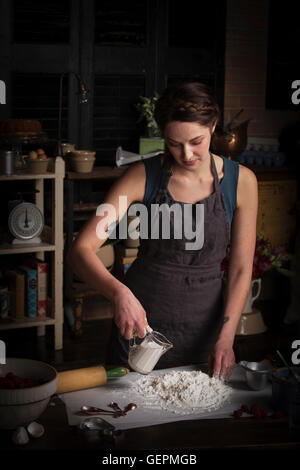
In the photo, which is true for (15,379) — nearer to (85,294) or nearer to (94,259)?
(94,259)

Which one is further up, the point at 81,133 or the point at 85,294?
the point at 81,133

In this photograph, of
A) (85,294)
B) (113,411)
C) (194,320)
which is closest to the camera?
(113,411)

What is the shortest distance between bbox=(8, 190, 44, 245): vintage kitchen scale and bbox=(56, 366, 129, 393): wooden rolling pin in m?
2.45

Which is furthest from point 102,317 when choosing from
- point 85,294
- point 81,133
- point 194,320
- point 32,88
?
point 194,320

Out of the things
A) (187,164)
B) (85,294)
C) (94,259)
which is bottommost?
(85,294)

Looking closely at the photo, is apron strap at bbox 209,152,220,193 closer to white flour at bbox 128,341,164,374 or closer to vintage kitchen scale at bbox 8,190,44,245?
white flour at bbox 128,341,164,374

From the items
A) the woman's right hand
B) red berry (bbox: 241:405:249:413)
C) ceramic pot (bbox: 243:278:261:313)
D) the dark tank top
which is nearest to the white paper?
red berry (bbox: 241:405:249:413)

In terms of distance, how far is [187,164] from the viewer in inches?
87.5

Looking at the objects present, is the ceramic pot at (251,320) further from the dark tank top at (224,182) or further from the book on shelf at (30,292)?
the dark tank top at (224,182)

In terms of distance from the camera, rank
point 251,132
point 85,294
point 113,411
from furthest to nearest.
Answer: point 251,132, point 85,294, point 113,411

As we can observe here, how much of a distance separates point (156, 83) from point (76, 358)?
2.30 meters

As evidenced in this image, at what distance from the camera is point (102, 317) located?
17.3 ft

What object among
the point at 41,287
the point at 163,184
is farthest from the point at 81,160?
the point at 163,184
